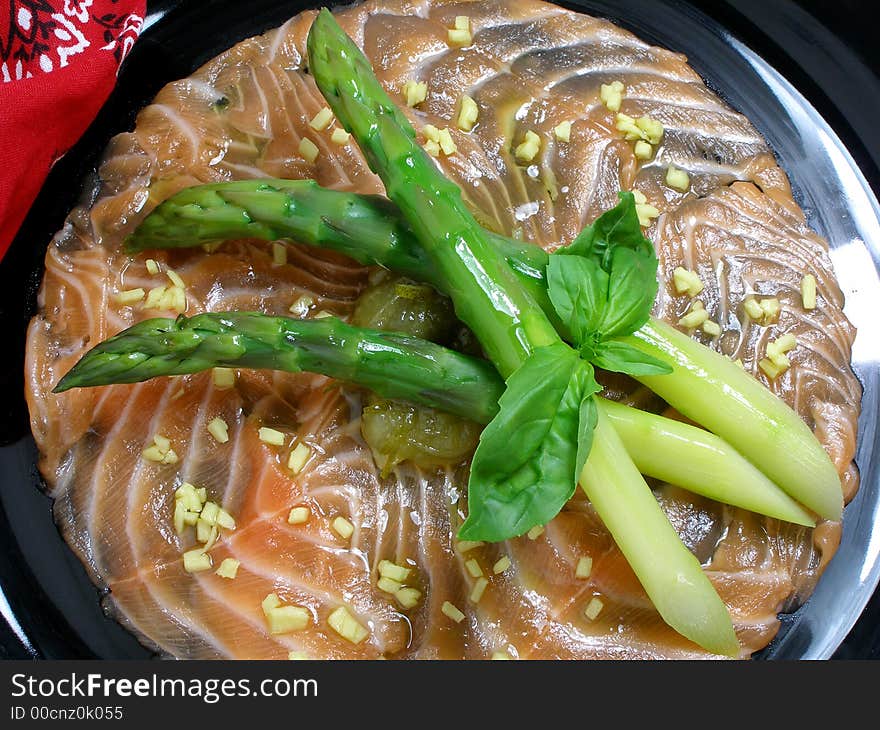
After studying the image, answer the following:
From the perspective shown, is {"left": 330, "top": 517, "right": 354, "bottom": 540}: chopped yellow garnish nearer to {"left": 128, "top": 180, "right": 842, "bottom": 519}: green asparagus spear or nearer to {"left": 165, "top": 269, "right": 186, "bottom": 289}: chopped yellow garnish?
{"left": 128, "top": 180, "right": 842, "bottom": 519}: green asparagus spear

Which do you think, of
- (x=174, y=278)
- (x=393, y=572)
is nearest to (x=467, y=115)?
(x=174, y=278)

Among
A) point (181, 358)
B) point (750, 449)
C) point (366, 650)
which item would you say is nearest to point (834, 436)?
point (750, 449)

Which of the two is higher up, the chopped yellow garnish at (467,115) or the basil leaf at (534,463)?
the chopped yellow garnish at (467,115)

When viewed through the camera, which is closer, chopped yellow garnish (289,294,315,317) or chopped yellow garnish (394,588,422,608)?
chopped yellow garnish (394,588,422,608)

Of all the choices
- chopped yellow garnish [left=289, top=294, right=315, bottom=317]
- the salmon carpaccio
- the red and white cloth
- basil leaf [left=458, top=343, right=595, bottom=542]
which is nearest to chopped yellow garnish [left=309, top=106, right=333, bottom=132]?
the salmon carpaccio

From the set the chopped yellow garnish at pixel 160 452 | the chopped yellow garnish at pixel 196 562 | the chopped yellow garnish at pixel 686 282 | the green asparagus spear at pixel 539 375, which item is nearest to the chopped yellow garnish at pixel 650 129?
the chopped yellow garnish at pixel 686 282

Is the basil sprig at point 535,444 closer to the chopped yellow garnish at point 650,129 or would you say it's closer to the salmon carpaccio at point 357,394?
the salmon carpaccio at point 357,394

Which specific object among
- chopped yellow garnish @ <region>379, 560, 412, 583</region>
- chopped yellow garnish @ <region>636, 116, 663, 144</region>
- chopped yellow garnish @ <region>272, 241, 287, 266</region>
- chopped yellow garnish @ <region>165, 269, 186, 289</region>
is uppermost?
chopped yellow garnish @ <region>636, 116, 663, 144</region>
